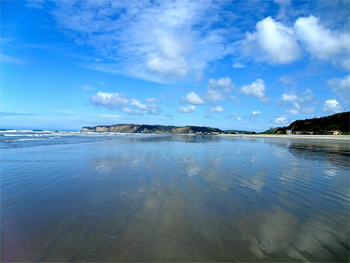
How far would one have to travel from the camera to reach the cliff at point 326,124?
103119mm

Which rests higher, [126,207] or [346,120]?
[346,120]

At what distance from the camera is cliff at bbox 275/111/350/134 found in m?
103

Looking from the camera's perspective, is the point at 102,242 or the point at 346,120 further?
the point at 346,120

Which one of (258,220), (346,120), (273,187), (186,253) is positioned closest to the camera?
(186,253)

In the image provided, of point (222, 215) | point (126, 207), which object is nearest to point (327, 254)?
point (222, 215)

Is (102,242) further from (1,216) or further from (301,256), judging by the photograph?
(301,256)

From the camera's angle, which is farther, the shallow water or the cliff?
the cliff

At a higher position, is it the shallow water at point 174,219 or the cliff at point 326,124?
the cliff at point 326,124

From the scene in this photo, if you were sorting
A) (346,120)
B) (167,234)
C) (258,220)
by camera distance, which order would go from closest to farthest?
(167,234) < (258,220) < (346,120)

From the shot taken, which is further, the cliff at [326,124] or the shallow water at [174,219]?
the cliff at [326,124]

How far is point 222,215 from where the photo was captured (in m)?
5.08

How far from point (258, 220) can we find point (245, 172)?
229 inches

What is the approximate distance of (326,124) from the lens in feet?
375

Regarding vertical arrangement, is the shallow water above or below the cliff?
below
